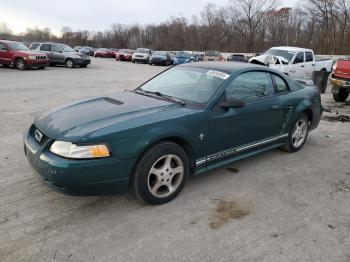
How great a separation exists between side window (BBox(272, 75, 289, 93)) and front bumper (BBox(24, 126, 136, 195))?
2832 millimetres

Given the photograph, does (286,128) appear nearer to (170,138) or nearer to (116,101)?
(170,138)

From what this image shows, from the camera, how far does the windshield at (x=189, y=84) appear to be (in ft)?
13.7

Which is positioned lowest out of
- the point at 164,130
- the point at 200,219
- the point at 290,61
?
the point at 200,219

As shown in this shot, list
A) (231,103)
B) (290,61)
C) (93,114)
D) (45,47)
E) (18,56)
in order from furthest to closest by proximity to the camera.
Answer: (45,47) < (18,56) < (290,61) < (231,103) < (93,114)

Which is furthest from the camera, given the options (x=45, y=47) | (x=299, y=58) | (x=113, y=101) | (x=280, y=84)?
(x=45, y=47)

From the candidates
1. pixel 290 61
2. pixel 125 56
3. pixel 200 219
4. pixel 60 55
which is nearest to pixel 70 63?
pixel 60 55

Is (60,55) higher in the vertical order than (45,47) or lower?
lower

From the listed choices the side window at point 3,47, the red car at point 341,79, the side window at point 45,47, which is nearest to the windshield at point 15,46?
the side window at point 3,47

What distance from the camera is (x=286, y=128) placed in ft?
17.1

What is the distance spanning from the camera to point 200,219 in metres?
3.44

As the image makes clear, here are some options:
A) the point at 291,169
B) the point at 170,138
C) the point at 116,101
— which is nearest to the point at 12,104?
the point at 116,101

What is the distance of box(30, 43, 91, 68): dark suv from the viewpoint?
22.4 metres

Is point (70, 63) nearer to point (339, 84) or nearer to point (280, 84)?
point (339, 84)

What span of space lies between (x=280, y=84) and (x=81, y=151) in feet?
11.1
